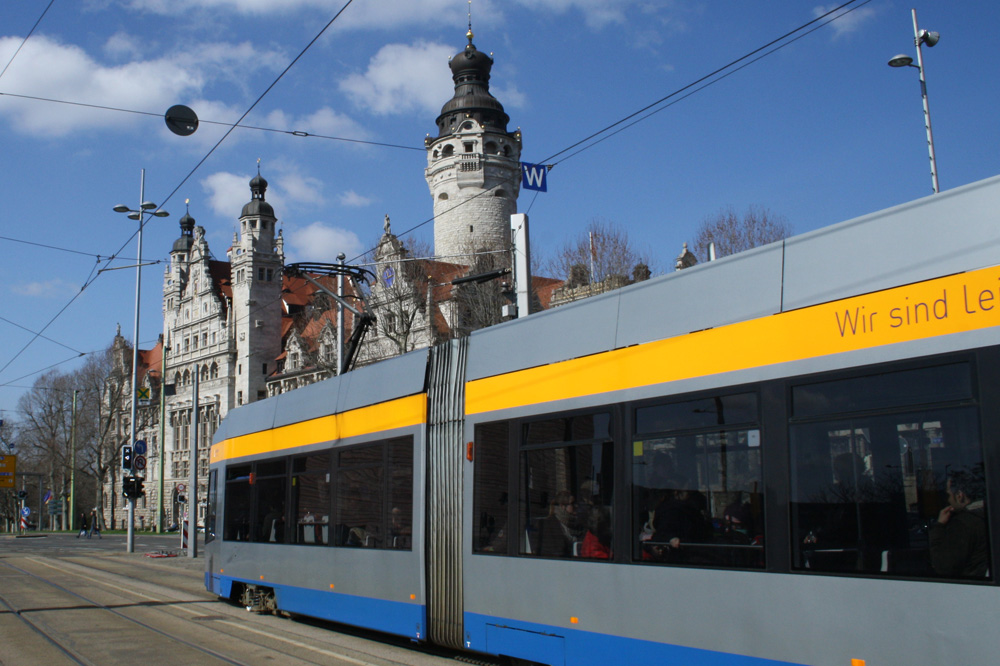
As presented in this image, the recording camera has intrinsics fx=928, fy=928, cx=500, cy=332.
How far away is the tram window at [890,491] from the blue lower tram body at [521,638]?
0.80 meters

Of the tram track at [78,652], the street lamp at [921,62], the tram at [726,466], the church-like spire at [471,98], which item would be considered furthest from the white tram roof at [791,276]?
the church-like spire at [471,98]

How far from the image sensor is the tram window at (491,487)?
300 inches

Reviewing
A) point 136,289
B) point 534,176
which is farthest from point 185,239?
point 534,176

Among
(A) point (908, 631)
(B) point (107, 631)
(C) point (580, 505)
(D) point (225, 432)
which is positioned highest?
(D) point (225, 432)

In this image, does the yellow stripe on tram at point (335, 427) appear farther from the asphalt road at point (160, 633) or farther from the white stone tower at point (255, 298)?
the white stone tower at point (255, 298)

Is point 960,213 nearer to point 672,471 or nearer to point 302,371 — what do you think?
point 672,471

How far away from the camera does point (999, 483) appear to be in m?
4.34

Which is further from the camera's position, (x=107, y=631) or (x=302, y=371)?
(x=302, y=371)

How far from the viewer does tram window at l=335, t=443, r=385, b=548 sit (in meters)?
9.39

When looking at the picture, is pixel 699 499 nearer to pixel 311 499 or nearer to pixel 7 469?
pixel 311 499

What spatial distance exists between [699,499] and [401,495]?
394cm

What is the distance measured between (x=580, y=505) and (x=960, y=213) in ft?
10.8

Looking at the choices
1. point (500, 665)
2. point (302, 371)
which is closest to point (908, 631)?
point (500, 665)

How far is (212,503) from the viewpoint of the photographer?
47.1 feet
